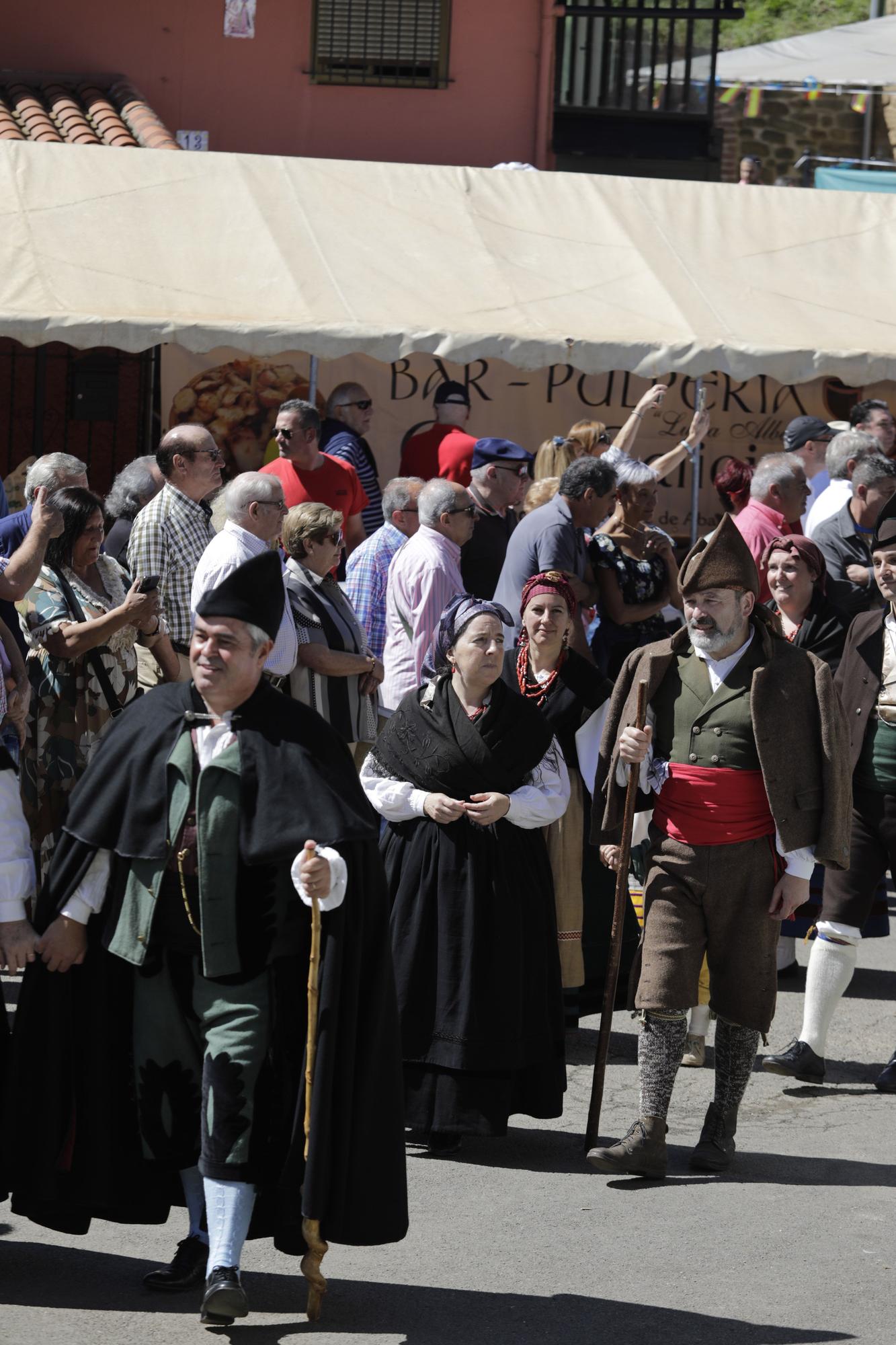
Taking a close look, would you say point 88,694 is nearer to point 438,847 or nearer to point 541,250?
point 438,847

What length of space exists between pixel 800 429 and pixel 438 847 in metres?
5.94

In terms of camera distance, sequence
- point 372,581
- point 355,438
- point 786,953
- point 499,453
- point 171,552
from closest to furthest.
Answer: point 171,552
point 786,953
point 372,581
point 499,453
point 355,438

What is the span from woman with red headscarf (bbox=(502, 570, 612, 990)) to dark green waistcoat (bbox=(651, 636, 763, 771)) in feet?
2.28

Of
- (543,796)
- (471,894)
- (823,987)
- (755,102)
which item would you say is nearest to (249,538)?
(543,796)

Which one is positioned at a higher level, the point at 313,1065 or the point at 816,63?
the point at 816,63

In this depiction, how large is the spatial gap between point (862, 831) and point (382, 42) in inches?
421

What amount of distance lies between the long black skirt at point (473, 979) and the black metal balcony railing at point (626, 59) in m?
11.7

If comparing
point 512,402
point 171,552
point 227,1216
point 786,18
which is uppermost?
point 786,18

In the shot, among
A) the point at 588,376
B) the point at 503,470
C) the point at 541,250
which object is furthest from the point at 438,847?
the point at 588,376

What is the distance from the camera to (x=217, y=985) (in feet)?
13.8

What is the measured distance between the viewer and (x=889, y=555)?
6.56m

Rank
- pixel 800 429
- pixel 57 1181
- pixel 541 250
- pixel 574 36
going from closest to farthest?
pixel 57 1181, pixel 800 429, pixel 541 250, pixel 574 36

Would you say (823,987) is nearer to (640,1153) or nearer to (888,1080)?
(888,1080)

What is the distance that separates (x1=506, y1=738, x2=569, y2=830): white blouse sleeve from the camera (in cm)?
566
